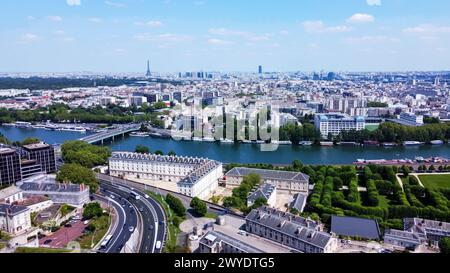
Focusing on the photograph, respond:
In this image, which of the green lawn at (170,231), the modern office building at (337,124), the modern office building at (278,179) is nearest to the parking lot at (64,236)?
the green lawn at (170,231)

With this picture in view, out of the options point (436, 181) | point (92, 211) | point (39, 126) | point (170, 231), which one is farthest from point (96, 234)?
point (39, 126)

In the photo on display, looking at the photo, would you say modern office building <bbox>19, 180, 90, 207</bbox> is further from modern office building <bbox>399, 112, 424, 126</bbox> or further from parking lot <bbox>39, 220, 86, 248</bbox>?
modern office building <bbox>399, 112, 424, 126</bbox>

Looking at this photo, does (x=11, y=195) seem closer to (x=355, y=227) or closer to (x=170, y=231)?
(x=170, y=231)
